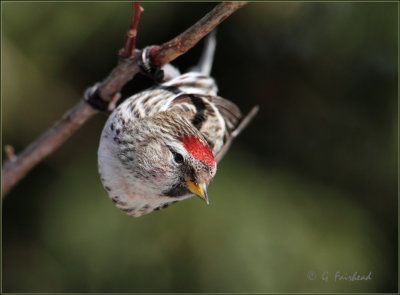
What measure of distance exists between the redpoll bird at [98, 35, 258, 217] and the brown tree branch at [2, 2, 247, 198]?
116 millimetres

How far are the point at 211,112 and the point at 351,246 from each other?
105 cm

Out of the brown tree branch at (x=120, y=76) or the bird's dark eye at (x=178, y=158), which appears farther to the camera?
the bird's dark eye at (x=178, y=158)

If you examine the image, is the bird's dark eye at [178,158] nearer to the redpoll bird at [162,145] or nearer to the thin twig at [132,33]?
the redpoll bird at [162,145]

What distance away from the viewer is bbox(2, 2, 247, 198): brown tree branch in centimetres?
110

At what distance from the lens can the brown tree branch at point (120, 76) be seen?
110 cm

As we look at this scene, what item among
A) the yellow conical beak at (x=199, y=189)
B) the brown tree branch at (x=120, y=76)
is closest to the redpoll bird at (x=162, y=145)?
the yellow conical beak at (x=199, y=189)

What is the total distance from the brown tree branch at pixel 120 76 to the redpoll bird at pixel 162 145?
116 mm

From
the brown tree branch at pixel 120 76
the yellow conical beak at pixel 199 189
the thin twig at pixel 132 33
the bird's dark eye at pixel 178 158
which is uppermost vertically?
the thin twig at pixel 132 33

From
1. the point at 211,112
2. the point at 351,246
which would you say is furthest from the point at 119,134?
the point at 351,246

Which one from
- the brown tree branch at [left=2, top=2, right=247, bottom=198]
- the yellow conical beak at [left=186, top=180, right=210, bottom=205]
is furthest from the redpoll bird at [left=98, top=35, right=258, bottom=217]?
the brown tree branch at [left=2, top=2, right=247, bottom=198]

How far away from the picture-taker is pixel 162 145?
130 centimetres

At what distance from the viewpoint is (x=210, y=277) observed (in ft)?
6.68

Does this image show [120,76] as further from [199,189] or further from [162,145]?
[199,189]

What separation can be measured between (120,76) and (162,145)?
0.82ft
